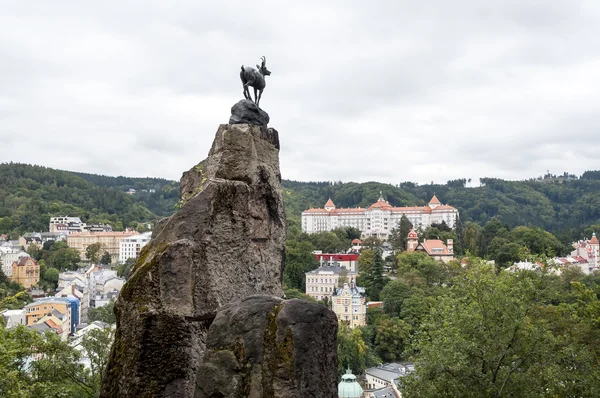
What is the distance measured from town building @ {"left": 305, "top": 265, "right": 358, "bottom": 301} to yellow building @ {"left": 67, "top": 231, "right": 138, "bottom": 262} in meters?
64.7

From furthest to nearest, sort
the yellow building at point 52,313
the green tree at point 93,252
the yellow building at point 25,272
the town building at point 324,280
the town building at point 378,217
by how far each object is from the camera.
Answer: the town building at point 378,217 → the green tree at point 93,252 → the yellow building at point 25,272 → the town building at point 324,280 → the yellow building at point 52,313

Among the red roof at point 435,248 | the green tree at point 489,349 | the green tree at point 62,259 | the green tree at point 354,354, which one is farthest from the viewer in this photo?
the green tree at point 62,259

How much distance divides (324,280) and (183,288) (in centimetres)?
7573

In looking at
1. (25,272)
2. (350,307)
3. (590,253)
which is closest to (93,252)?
(25,272)

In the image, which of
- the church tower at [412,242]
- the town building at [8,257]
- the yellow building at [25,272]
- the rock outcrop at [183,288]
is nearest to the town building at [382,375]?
the rock outcrop at [183,288]

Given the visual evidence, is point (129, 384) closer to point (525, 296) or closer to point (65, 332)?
point (525, 296)

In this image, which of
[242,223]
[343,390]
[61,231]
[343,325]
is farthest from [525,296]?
[61,231]

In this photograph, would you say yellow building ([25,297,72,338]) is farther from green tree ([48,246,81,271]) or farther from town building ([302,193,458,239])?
town building ([302,193,458,239])

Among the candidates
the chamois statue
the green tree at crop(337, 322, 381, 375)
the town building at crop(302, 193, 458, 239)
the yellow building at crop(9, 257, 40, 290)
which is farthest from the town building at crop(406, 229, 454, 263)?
the chamois statue

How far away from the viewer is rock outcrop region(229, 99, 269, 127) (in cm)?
928

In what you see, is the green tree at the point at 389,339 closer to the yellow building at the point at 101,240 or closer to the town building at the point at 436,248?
the town building at the point at 436,248

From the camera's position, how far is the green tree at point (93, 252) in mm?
122188

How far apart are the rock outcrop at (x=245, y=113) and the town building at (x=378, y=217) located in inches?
5069

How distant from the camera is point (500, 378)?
14.6m
